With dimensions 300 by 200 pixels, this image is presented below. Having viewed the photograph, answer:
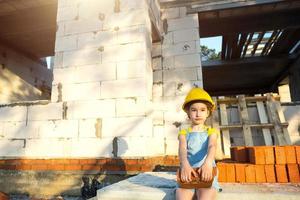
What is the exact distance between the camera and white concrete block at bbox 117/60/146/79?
4.03 meters

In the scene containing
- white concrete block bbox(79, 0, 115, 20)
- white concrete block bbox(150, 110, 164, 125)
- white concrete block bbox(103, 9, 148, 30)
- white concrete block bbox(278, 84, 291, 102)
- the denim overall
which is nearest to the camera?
the denim overall

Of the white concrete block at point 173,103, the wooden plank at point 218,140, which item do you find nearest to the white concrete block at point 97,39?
the white concrete block at point 173,103

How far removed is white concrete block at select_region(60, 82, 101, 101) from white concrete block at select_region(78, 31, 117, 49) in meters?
0.71

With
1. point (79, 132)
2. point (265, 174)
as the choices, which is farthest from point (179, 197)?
point (79, 132)

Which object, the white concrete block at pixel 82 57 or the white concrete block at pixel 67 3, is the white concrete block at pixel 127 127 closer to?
the white concrete block at pixel 82 57

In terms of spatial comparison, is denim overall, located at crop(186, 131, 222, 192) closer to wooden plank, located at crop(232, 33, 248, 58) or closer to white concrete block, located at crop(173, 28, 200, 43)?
white concrete block, located at crop(173, 28, 200, 43)

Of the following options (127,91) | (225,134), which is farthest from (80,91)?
(225,134)

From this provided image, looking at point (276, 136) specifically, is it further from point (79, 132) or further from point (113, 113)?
point (79, 132)

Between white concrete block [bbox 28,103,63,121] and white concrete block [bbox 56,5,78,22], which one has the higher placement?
white concrete block [bbox 56,5,78,22]

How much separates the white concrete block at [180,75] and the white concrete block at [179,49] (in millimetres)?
375

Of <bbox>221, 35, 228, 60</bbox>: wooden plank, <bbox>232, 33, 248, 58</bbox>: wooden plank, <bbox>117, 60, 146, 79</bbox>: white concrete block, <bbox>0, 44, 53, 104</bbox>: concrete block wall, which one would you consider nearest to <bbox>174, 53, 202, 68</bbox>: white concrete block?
<bbox>117, 60, 146, 79</bbox>: white concrete block

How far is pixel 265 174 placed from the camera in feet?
8.20

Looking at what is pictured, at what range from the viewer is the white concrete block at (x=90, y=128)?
4023 mm

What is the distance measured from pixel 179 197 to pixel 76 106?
9.25ft
